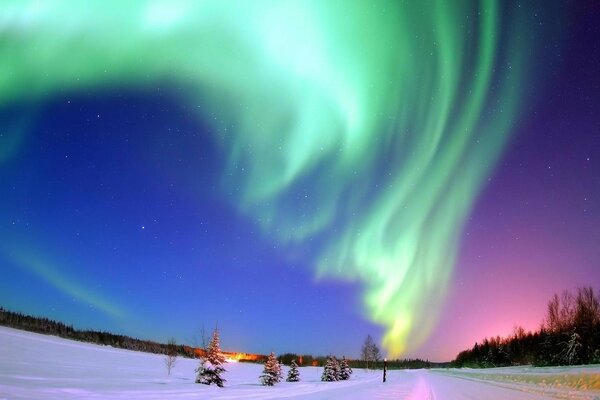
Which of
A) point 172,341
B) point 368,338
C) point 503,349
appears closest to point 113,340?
point 368,338

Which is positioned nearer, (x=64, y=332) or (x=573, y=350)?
(x=573, y=350)

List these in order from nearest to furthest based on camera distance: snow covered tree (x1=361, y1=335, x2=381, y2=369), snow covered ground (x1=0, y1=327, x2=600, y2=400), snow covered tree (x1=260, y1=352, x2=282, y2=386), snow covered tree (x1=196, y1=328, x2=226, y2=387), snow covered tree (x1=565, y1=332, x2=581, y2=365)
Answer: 1. snow covered ground (x1=0, y1=327, x2=600, y2=400)
2. snow covered tree (x1=196, y1=328, x2=226, y2=387)
3. snow covered tree (x1=260, y1=352, x2=282, y2=386)
4. snow covered tree (x1=565, y1=332, x2=581, y2=365)
5. snow covered tree (x1=361, y1=335, x2=381, y2=369)

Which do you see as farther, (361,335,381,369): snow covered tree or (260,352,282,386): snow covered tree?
(361,335,381,369): snow covered tree

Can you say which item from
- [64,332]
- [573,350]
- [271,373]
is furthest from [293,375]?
[64,332]

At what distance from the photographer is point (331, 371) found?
159 ft

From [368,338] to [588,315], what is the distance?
6758cm

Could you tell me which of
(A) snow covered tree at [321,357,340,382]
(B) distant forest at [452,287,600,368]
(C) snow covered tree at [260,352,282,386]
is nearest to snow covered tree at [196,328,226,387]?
(C) snow covered tree at [260,352,282,386]

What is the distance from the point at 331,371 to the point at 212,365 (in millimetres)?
19184

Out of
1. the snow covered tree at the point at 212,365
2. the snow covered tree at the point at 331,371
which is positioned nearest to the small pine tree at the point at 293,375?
the snow covered tree at the point at 331,371

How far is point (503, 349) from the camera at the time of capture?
109 meters

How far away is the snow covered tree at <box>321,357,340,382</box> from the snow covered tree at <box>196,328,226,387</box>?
691 inches

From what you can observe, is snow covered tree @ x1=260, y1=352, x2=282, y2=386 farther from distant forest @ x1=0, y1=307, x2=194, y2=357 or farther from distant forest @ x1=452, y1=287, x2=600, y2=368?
distant forest @ x1=0, y1=307, x2=194, y2=357

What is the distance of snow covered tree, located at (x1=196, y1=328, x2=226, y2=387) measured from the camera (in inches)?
1307

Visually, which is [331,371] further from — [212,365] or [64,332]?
[64,332]
